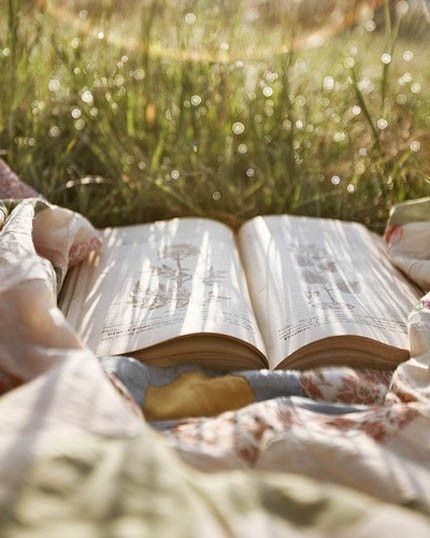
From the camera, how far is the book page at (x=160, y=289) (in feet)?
3.58

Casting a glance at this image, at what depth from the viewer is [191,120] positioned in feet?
6.14

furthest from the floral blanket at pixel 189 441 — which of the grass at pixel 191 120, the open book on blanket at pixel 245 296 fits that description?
the grass at pixel 191 120

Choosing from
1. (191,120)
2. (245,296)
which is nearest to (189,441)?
(245,296)

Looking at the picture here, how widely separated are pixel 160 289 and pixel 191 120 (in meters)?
0.71

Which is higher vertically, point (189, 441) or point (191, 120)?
point (191, 120)

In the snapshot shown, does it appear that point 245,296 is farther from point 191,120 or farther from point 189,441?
point 191,120

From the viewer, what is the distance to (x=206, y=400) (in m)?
Result: 0.96

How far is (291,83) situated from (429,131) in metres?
0.36

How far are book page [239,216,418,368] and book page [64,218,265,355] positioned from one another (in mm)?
30

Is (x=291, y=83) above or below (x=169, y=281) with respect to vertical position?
above

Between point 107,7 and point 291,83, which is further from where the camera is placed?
point 291,83

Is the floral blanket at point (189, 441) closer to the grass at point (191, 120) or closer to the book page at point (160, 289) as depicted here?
the book page at point (160, 289)

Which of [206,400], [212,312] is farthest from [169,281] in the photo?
Result: [206,400]

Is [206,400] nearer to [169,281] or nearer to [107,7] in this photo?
[169,281]
